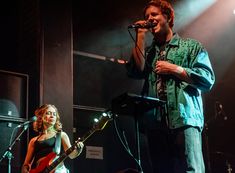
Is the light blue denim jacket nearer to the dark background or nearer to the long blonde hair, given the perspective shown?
the long blonde hair

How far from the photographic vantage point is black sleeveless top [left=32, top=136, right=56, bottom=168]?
A: 4.11 meters

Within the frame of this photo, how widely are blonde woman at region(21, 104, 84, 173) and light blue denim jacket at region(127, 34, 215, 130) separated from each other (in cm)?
172

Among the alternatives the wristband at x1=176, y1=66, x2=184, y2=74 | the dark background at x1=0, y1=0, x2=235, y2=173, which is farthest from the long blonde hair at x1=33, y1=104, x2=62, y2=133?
the wristband at x1=176, y1=66, x2=184, y2=74

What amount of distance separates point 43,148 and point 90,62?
6.23 ft

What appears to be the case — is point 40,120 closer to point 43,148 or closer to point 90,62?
point 43,148

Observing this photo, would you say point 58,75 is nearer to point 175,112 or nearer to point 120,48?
point 120,48

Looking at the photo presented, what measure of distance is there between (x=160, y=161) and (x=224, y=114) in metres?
3.81

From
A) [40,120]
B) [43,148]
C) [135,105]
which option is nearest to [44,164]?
[43,148]

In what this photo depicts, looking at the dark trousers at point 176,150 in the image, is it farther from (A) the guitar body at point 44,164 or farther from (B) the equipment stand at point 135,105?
(A) the guitar body at point 44,164

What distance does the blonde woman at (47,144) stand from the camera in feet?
12.9

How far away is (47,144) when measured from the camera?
4113 mm

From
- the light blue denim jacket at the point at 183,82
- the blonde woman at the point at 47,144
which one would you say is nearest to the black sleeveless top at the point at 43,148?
the blonde woman at the point at 47,144

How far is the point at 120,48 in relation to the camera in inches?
238

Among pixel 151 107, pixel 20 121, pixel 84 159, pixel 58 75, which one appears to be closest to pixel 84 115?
pixel 84 159
